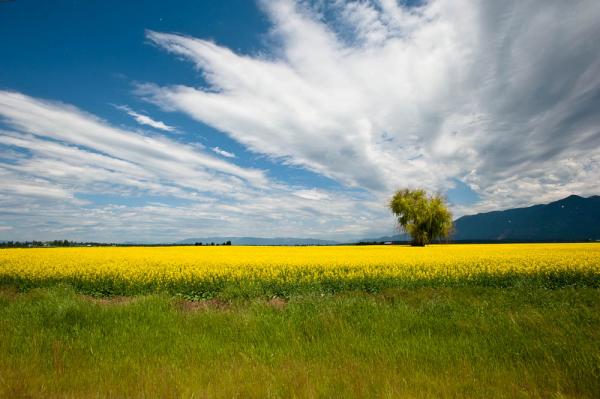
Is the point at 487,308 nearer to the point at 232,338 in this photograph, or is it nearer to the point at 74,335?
the point at 232,338

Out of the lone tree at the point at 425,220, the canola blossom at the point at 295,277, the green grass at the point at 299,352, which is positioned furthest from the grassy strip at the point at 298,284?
the lone tree at the point at 425,220

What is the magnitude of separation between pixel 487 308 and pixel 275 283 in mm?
7840

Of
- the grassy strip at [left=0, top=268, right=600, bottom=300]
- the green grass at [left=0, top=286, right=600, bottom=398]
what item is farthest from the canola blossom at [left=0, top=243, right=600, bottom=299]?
the green grass at [left=0, top=286, right=600, bottom=398]

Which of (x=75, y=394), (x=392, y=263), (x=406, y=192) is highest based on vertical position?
(x=406, y=192)

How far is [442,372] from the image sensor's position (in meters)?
4.70

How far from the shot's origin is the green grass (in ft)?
13.8

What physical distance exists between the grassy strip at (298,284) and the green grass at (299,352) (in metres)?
4.44

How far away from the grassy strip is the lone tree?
3603 cm

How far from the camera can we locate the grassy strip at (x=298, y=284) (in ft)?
43.1

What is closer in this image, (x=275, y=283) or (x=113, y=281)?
(x=275, y=283)

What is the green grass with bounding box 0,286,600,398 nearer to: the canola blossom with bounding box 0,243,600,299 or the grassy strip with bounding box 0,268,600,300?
the grassy strip with bounding box 0,268,600,300

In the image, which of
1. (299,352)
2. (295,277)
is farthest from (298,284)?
(299,352)

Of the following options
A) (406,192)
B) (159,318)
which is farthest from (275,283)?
(406,192)

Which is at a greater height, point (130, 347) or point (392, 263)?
point (392, 263)
